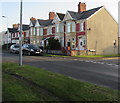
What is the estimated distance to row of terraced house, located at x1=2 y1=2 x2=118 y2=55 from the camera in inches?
1215

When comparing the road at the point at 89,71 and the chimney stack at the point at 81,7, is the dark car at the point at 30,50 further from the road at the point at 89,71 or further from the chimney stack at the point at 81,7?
the chimney stack at the point at 81,7

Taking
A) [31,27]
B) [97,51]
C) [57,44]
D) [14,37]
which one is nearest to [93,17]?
[97,51]

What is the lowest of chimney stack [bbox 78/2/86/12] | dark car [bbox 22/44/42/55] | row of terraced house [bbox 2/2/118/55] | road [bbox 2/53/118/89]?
road [bbox 2/53/118/89]

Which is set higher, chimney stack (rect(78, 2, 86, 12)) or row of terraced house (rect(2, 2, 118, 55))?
chimney stack (rect(78, 2, 86, 12))

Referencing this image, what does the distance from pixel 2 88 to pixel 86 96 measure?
2915 mm

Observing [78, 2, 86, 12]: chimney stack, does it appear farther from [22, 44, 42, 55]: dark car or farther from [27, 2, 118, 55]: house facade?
[22, 44, 42, 55]: dark car

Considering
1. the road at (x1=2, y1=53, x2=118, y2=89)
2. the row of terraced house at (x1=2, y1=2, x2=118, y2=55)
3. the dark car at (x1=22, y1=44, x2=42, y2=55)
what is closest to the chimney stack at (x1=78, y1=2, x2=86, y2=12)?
the row of terraced house at (x1=2, y1=2, x2=118, y2=55)

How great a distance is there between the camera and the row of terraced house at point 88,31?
30859 mm

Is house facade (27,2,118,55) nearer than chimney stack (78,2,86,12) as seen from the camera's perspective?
Yes

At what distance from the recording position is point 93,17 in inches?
1240

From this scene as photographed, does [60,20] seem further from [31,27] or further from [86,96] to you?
[86,96]

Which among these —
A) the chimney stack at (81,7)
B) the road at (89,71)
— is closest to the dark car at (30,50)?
the road at (89,71)

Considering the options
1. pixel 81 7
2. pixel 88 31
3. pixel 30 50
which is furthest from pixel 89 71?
pixel 81 7

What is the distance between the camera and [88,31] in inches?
1209
